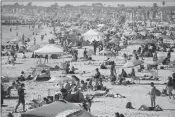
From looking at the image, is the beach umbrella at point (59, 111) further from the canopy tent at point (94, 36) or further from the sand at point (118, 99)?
the canopy tent at point (94, 36)

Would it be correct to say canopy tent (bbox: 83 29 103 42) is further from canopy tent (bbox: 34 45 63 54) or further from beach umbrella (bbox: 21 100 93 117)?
beach umbrella (bbox: 21 100 93 117)

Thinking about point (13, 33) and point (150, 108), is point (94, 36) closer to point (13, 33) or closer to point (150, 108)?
point (150, 108)

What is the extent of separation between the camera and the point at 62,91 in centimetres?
1310

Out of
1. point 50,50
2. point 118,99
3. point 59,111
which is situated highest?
point 50,50

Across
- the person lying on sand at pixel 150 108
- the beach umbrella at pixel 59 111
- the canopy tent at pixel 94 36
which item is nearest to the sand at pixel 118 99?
the person lying on sand at pixel 150 108

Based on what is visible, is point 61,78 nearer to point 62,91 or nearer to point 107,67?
point 62,91

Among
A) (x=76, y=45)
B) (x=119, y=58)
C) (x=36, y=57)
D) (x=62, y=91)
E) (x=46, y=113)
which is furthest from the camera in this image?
(x=76, y=45)

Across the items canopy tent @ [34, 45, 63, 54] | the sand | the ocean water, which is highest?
the ocean water

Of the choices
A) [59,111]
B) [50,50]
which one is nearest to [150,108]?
[59,111]

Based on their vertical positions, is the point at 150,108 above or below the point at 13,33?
below

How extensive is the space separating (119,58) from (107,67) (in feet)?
8.28

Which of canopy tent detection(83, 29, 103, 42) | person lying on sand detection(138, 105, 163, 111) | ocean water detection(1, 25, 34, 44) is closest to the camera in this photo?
person lying on sand detection(138, 105, 163, 111)

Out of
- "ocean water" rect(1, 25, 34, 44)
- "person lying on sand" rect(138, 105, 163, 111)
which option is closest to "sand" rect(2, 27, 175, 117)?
"person lying on sand" rect(138, 105, 163, 111)

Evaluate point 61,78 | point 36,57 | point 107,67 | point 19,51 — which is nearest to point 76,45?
point 19,51
